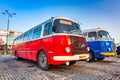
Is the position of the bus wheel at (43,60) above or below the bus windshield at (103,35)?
below

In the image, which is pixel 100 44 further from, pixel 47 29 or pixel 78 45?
pixel 47 29

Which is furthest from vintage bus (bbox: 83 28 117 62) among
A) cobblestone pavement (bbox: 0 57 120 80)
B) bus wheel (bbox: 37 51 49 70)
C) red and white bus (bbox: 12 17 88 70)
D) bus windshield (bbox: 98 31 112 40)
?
bus wheel (bbox: 37 51 49 70)

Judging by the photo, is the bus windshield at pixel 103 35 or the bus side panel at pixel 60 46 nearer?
the bus side panel at pixel 60 46

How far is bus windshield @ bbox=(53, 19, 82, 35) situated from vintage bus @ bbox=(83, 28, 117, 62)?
110 inches

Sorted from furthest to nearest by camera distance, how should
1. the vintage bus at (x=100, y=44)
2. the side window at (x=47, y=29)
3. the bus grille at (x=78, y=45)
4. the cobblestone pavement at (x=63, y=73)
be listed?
the vintage bus at (x=100, y=44) < the side window at (x=47, y=29) < the bus grille at (x=78, y=45) < the cobblestone pavement at (x=63, y=73)

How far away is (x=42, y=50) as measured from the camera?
671 centimetres

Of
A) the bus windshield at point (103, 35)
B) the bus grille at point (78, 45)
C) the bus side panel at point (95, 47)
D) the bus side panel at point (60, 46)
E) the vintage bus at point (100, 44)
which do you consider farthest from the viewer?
the bus windshield at point (103, 35)

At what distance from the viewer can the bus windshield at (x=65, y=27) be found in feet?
19.6

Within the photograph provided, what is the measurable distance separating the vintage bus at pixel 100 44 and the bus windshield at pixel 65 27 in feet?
9.14

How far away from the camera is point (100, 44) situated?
29.1 feet

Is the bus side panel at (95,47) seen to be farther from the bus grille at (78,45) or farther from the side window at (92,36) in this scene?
the bus grille at (78,45)

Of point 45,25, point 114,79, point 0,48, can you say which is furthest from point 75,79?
point 0,48

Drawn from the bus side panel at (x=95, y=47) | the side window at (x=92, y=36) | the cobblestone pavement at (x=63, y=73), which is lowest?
the cobblestone pavement at (x=63, y=73)

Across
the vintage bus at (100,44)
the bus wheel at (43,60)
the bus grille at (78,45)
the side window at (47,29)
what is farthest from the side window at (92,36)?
the bus wheel at (43,60)
